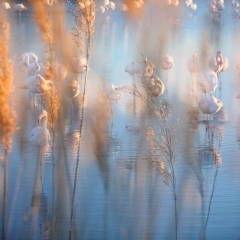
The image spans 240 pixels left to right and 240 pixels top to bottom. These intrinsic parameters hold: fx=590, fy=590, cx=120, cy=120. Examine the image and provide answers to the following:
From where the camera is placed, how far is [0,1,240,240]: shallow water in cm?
273

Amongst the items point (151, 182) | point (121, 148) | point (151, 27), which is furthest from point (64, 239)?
point (121, 148)

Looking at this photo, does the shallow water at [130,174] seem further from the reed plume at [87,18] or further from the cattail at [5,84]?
the cattail at [5,84]

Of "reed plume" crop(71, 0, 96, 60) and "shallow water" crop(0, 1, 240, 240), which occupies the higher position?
"reed plume" crop(71, 0, 96, 60)

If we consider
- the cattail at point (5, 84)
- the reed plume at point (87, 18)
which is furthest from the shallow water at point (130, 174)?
the cattail at point (5, 84)

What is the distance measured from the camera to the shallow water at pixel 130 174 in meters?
2.73

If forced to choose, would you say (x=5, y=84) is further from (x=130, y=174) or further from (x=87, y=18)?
(x=130, y=174)

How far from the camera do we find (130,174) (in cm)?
443

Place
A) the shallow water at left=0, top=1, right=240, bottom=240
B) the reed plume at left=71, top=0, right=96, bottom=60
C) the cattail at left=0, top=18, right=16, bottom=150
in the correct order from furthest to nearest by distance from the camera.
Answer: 1. the shallow water at left=0, top=1, right=240, bottom=240
2. the reed plume at left=71, top=0, right=96, bottom=60
3. the cattail at left=0, top=18, right=16, bottom=150

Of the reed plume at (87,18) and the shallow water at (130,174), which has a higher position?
the reed plume at (87,18)

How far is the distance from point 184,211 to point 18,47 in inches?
354

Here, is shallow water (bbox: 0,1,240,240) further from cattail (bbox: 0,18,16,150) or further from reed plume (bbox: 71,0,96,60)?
cattail (bbox: 0,18,16,150)

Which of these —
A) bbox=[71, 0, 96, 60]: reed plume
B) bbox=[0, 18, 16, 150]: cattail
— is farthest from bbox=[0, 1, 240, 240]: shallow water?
bbox=[0, 18, 16, 150]: cattail

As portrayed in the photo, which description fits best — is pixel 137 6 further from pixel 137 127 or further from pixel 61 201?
pixel 137 127

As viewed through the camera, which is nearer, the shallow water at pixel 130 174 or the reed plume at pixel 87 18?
the reed plume at pixel 87 18
